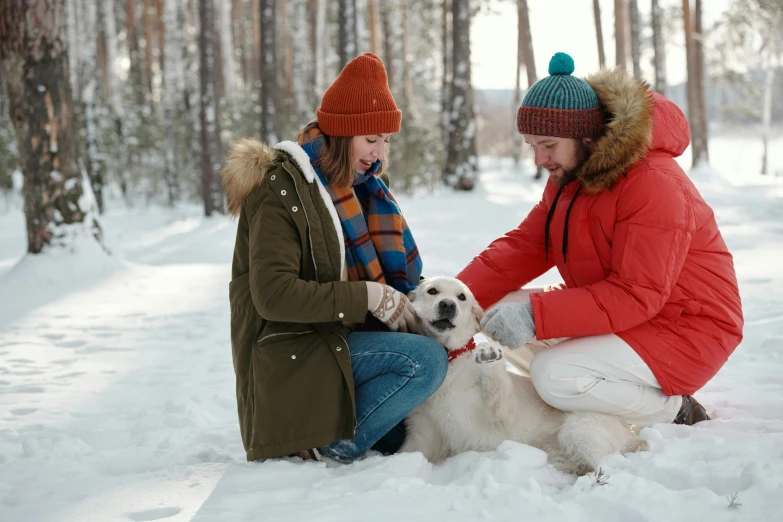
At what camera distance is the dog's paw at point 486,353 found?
2.89 metres

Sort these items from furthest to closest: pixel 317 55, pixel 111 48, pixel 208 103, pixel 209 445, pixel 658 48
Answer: pixel 317 55 → pixel 111 48 → pixel 658 48 → pixel 208 103 → pixel 209 445

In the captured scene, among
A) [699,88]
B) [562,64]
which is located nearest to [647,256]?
[562,64]

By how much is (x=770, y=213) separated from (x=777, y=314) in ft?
20.0

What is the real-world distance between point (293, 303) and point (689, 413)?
1874 mm

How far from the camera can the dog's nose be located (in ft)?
9.95

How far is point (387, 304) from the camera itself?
2.81 meters

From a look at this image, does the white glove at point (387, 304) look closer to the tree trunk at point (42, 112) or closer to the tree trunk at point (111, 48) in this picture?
the tree trunk at point (42, 112)

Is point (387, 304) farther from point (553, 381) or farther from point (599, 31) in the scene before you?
point (599, 31)

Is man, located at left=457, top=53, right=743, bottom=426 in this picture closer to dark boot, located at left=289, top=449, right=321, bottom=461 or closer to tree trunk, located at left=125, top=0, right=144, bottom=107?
dark boot, located at left=289, top=449, right=321, bottom=461

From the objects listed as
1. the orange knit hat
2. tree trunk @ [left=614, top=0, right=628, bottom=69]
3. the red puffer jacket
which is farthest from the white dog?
tree trunk @ [left=614, top=0, right=628, bottom=69]

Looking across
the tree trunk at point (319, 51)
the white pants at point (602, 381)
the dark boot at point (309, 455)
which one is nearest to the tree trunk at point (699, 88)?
the tree trunk at point (319, 51)

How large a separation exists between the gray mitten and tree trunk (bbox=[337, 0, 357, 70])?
33.7 ft

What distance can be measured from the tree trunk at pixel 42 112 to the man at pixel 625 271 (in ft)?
18.3

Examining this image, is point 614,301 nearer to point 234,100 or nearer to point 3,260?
point 3,260
